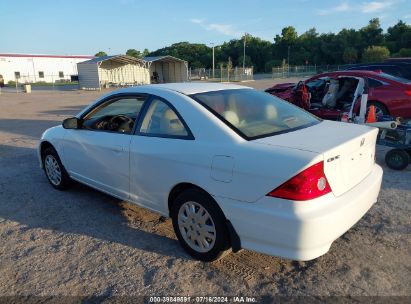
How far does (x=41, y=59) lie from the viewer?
72.4 metres

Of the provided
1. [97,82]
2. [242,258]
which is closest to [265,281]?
[242,258]

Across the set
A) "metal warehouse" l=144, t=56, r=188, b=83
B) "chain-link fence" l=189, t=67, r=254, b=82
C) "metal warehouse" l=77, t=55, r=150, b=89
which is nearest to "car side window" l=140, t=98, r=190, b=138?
"metal warehouse" l=77, t=55, r=150, b=89

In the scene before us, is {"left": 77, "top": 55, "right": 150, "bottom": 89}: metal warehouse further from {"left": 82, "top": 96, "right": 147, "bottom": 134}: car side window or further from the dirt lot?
the dirt lot

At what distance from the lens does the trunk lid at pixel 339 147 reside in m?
2.82

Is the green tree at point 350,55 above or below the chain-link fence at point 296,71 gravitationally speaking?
above

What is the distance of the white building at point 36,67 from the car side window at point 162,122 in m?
66.8

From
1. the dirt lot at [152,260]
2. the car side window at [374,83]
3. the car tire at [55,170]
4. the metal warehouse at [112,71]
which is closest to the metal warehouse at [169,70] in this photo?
the metal warehouse at [112,71]

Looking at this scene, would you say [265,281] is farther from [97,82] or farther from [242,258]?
[97,82]

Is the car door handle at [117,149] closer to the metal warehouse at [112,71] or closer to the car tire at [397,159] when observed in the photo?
the car tire at [397,159]

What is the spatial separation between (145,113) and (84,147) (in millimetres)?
1137

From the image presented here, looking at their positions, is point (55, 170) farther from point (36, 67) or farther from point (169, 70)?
point (36, 67)

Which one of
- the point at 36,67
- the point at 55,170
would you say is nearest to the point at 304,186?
the point at 55,170

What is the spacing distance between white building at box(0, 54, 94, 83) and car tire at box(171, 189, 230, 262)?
6745cm

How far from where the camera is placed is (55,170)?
5332 millimetres
